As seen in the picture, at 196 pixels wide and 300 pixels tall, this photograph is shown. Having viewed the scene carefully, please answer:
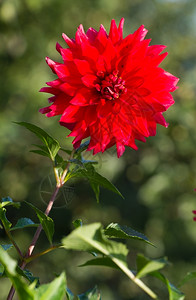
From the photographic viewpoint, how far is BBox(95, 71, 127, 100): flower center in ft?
1.77

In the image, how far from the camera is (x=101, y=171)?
3.53 metres

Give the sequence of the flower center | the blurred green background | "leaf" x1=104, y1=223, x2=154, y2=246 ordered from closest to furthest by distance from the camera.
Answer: "leaf" x1=104, y1=223, x2=154, y2=246
the flower center
the blurred green background

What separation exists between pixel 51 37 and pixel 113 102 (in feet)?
11.3

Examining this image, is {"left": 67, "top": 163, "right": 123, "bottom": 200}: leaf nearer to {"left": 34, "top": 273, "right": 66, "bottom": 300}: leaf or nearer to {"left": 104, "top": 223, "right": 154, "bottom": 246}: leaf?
{"left": 104, "top": 223, "right": 154, "bottom": 246}: leaf

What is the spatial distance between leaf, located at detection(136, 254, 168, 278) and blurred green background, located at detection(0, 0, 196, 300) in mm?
3151

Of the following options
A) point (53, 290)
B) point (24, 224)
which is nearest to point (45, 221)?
point (24, 224)

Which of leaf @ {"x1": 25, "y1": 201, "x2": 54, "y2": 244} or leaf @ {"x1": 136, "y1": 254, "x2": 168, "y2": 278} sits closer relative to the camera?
leaf @ {"x1": 136, "y1": 254, "x2": 168, "y2": 278}

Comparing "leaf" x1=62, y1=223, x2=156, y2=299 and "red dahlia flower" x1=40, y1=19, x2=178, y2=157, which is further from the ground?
"red dahlia flower" x1=40, y1=19, x2=178, y2=157

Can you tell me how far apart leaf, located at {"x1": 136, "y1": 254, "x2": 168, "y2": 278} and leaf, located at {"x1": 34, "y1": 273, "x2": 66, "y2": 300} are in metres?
0.05

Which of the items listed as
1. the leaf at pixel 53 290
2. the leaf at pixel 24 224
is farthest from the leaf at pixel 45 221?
the leaf at pixel 53 290

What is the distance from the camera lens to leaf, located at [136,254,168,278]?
0.28 metres

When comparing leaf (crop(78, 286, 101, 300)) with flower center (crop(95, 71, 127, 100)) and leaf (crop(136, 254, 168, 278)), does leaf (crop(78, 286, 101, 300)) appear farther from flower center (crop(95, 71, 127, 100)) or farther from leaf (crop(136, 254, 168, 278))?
flower center (crop(95, 71, 127, 100))

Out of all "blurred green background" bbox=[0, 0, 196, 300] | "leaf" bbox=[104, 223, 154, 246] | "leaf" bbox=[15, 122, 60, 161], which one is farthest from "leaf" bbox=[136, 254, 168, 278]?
"blurred green background" bbox=[0, 0, 196, 300]

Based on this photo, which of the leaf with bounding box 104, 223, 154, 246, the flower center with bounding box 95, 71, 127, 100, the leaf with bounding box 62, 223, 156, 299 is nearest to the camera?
the leaf with bounding box 62, 223, 156, 299
